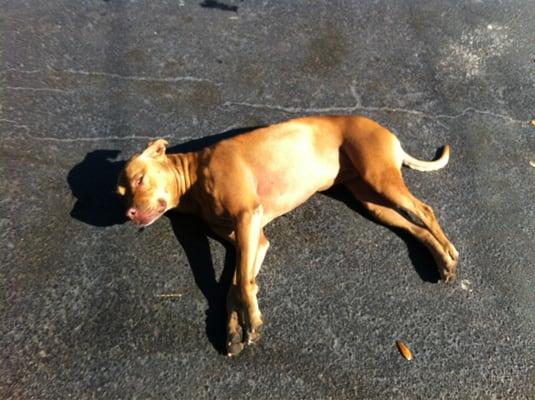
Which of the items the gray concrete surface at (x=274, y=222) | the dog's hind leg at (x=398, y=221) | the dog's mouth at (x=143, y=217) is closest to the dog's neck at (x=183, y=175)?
the dog's mouth at (x=143, y=217)

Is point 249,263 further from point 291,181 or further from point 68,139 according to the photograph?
point 68,139

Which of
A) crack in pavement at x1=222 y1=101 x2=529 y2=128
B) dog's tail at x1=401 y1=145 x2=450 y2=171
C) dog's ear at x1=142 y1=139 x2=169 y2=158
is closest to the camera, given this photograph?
dog's ear at x1=142 y1=139 x2=169 y2=158

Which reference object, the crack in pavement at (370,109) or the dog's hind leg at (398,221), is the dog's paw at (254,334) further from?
the crack in pavement at (370,109)

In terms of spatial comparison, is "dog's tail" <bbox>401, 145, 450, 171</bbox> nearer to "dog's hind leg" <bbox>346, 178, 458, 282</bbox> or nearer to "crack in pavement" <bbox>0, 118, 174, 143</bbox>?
"dog's hind leg" <bbox>346, 178, 458, 282</bbox>

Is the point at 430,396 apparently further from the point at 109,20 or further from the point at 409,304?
the point at 109,20

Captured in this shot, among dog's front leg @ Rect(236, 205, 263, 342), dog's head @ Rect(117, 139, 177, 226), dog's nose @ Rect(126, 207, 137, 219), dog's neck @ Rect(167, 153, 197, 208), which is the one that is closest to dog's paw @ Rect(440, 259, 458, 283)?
dog's front leg @ Rect(236, 205, 263, 342)

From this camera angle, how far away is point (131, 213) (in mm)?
4094

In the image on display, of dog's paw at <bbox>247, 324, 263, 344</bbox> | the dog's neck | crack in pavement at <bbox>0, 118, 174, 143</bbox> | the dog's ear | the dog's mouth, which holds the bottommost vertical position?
dog's paw at <bbox>247, 324, 263, 344</bbox>

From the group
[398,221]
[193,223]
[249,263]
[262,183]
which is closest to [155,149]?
[193,223]

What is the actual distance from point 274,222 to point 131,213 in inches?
52.8

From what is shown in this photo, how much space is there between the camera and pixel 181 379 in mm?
3758

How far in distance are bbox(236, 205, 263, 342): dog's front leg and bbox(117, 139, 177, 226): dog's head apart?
0.70 m

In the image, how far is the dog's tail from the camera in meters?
5.03

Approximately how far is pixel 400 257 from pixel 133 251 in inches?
95.3
